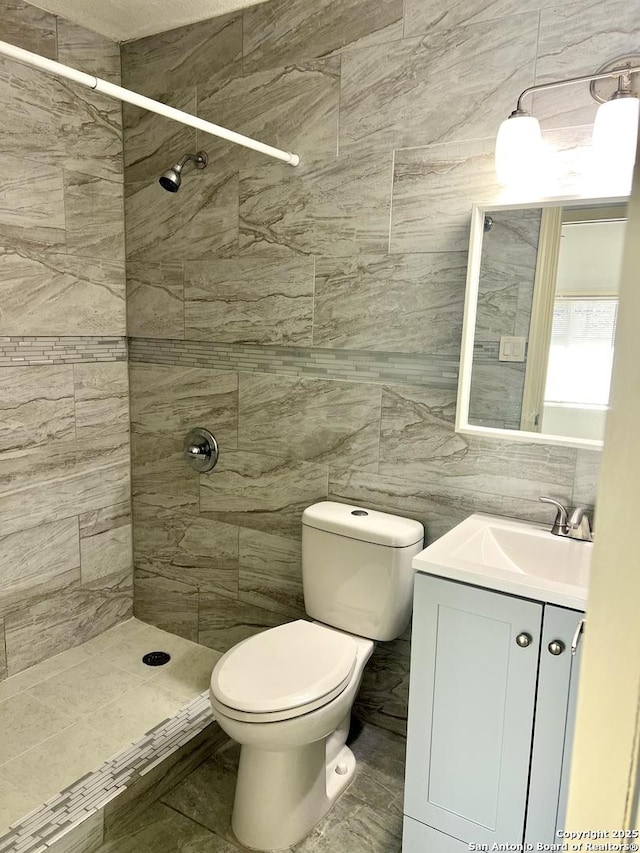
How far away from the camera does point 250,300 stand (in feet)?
7.89

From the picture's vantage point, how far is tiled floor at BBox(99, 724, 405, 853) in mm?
1828

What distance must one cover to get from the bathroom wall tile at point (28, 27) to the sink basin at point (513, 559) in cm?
223

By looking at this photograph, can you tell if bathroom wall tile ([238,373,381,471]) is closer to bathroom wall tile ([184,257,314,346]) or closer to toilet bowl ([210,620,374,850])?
bathroom wall tile ([184,257,314,346])

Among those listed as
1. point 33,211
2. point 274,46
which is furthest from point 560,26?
point 33,211

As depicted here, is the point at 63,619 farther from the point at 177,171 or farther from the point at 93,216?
the point at 177,171

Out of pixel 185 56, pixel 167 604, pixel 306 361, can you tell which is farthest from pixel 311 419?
pixel 185 56

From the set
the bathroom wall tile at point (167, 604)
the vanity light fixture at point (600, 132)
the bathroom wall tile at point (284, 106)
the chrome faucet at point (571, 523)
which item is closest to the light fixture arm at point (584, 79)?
the vanity light fixture at point (600, 132)

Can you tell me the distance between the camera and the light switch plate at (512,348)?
1.85 meters

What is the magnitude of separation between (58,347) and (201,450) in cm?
69

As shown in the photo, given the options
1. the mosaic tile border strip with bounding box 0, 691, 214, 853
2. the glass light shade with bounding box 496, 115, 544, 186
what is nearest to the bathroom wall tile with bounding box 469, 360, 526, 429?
the glass light shade with bounding box 496, 115, 544, 186

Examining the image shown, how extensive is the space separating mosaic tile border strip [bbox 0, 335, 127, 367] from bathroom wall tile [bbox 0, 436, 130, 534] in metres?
0.34

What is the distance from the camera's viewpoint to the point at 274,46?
87.4 inches

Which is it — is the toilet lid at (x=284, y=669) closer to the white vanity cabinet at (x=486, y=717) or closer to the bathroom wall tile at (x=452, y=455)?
the white vanity cabinet at (x=486, y=717)

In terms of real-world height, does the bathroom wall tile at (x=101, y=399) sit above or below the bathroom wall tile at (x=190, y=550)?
above
